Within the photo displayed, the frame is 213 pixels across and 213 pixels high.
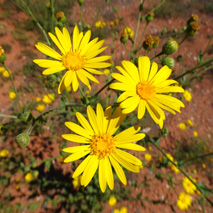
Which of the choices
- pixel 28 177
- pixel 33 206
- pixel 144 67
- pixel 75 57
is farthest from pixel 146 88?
pixel 33 206

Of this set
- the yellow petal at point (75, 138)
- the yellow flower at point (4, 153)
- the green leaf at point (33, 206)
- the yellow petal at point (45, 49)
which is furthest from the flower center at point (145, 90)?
the yellow flower at point (4, 153)

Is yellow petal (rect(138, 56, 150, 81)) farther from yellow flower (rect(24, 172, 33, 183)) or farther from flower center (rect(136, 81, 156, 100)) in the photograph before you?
yellow flower (rect(24, 172, 33, 183))

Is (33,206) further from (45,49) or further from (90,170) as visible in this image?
(45,49)

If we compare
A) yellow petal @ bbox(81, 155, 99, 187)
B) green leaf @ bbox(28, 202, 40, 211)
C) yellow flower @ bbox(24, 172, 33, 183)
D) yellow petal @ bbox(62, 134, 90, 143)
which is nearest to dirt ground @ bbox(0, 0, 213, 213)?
green leaf @ bbox(28, 202, 40, 211)

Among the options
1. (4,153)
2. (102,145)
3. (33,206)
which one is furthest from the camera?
(4,153)

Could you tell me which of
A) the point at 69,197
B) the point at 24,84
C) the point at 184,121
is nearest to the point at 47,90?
the point at 24,84

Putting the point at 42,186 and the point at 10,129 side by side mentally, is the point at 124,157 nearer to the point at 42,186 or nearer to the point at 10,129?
the point at 42,186

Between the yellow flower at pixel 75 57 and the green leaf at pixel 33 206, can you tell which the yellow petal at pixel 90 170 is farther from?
the green leaf at pixel 33 206
